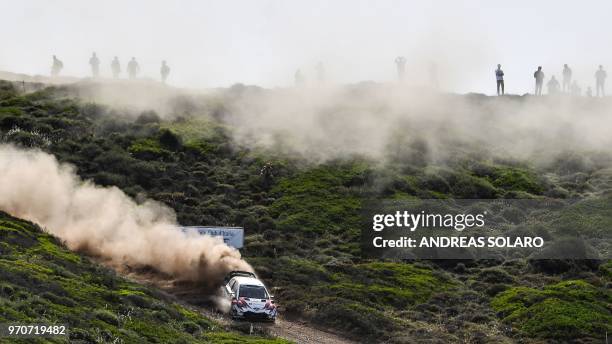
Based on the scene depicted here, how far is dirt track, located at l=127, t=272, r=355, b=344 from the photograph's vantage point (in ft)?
108

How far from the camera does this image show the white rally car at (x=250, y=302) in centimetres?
3400

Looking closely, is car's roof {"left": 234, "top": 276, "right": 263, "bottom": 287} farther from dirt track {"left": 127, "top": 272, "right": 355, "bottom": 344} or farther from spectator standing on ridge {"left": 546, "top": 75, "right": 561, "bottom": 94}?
spectator standing on ridge {"left": 546, "top": 75, "right": 561, "bottom": 94}

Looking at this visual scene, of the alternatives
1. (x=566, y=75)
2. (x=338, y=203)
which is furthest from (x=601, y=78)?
(x=338, y=203)

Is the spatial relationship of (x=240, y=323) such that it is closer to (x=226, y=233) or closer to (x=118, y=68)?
(x=226, y=233)

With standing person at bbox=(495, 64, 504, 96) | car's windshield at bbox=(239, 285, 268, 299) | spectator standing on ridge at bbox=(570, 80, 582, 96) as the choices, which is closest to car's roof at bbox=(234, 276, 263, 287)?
car's windshield at bbox=(239, 285, 268, 299)

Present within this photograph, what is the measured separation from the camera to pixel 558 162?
2623 inches

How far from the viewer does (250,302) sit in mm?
34125

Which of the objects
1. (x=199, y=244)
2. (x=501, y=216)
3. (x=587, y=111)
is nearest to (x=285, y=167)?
(x=501, y=216)

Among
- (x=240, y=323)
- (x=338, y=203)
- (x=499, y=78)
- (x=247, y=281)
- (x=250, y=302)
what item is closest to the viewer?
(x=240, y=323)

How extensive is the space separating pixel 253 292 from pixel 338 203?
21572mm

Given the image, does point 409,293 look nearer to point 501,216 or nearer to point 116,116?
point 501,216

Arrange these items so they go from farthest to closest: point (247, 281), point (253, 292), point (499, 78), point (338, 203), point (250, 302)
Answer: point (499, 78)
point (338, 203)
point (247, 281)
point (253, 292)
point (250, 302)

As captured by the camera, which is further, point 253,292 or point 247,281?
point 247,281

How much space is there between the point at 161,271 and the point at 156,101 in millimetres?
35955
